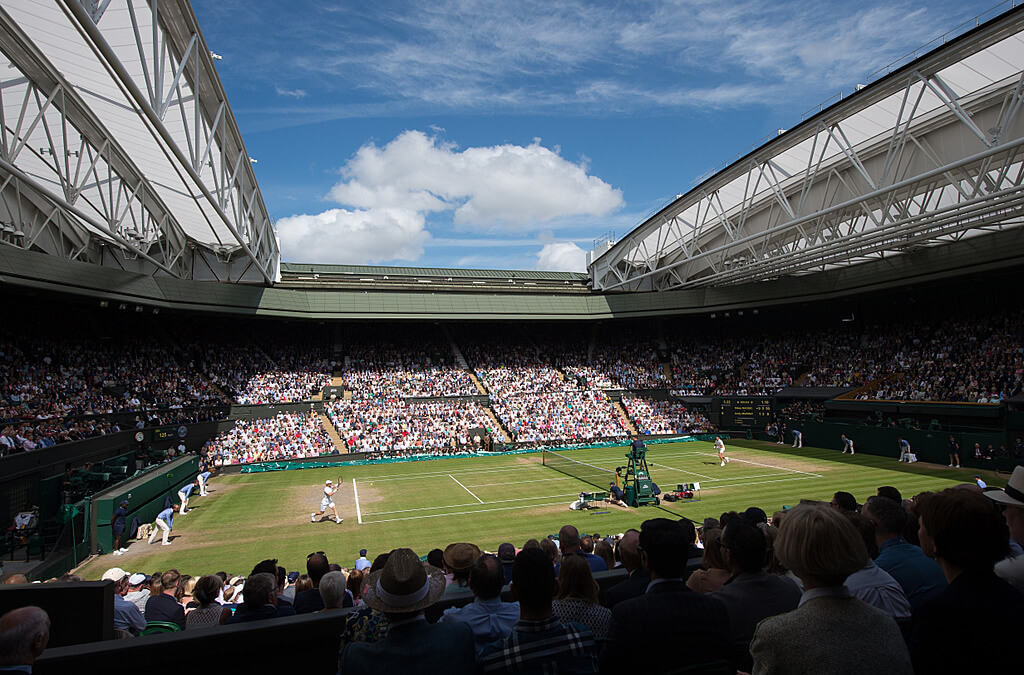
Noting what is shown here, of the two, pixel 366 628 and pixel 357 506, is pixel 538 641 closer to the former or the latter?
pixel 366 628

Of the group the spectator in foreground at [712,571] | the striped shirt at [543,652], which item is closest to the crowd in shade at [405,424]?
the spectator in foreground at [712,571]

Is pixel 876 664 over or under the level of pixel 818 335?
under

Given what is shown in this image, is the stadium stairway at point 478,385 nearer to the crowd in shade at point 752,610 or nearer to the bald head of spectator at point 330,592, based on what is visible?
the bald head of spectator at point 330,592

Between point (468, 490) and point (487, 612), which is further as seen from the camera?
point (468, 490)

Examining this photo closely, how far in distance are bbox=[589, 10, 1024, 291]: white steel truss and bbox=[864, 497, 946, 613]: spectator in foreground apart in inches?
718

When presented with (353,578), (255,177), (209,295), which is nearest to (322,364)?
(209,295)

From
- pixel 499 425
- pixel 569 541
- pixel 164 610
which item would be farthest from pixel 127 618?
pixel 499 425

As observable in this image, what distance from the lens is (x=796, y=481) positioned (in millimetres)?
25688

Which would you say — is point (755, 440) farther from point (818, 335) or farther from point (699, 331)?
point (699, 331)

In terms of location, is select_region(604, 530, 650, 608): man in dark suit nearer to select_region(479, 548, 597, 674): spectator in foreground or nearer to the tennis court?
select_region(479, 548, 597, 674): spectator in foreground

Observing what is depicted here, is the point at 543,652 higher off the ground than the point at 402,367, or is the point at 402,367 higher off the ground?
the point at 402,367

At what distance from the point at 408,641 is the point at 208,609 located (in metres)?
4.89

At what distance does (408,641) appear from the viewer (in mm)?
3033

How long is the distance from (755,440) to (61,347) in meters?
44.9
